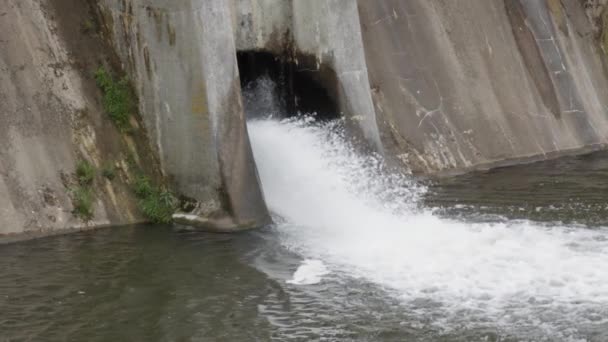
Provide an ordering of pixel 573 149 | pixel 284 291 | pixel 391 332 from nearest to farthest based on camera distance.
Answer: pixel 391 332 → pixel 284 291 → pixel 573 149

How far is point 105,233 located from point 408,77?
20.5 ft

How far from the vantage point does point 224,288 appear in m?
9.57

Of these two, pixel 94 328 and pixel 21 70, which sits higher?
pixel 21 70

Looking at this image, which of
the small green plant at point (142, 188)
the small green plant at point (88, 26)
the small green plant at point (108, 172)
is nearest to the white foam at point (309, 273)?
the small green plant at point (142, 188)

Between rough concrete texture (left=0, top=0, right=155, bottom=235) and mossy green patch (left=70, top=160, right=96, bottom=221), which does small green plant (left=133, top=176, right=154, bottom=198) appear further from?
mossy green patch (left=70, top=160, right=96, bottom=221)

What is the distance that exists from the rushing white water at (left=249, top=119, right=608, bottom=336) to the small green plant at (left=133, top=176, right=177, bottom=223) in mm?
1325

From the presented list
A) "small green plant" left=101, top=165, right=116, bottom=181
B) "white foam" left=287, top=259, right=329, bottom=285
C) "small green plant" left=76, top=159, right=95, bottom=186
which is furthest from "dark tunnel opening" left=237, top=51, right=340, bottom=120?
"white foam" left=287, top=259, right=329, bottom=285

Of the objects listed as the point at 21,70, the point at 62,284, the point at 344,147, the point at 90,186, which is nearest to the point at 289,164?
the point at 344,147

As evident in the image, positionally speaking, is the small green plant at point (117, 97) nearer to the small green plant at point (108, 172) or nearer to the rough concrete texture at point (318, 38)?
the small green plant at point (108, 172)

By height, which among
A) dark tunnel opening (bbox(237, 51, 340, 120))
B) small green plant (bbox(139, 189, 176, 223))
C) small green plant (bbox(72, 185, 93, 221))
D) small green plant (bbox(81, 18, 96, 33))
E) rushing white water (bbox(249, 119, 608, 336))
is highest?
small green plant (bbox(81, 18, 96, 33))

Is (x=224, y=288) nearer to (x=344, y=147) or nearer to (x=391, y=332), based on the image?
(x=391, y=332)

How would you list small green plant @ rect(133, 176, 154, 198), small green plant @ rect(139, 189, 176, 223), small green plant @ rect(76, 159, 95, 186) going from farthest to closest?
small green plant @ rect(133, 176, 154, 198)
small green plant @ rect(139, 189, 176, 223)
small green plant @ rect(76, 159, 95, 186)

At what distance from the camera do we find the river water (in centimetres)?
845

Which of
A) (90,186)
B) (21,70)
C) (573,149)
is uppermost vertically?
(21,70)
